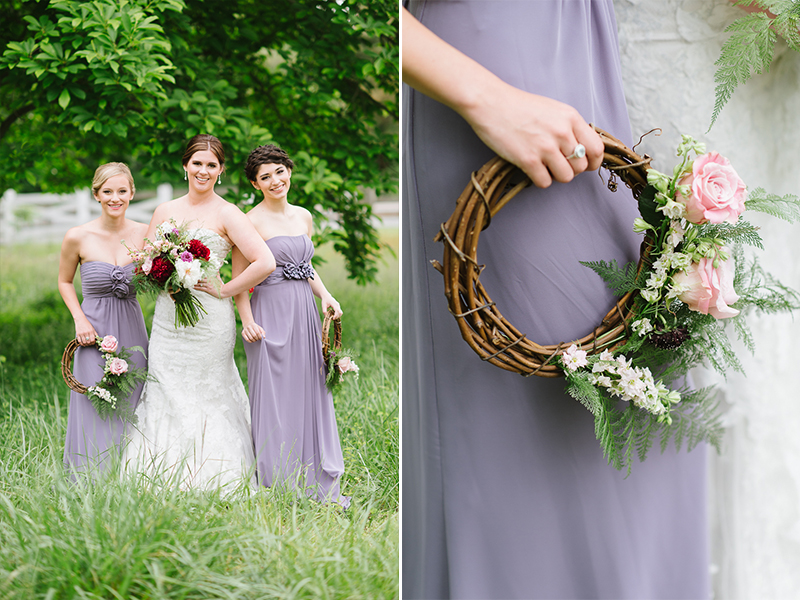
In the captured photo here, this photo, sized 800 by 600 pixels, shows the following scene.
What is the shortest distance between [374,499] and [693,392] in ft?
3.99

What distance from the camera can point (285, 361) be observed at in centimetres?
231

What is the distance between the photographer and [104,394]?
6.95ft

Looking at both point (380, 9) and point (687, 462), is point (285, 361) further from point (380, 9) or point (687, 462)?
point (380, 9)

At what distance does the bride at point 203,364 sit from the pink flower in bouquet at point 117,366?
113 millimetres

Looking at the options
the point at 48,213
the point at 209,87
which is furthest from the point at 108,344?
the point at 48,213

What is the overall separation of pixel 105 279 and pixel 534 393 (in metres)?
1.63

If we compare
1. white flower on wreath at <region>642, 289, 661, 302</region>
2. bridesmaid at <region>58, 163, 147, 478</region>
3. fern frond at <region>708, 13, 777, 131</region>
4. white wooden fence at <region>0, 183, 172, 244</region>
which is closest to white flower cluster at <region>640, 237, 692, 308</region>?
white flower on wreath at <region>642, 289, 661, 302</region>

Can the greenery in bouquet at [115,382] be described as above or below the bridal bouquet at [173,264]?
below

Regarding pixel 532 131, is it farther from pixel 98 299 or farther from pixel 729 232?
pixel 98 299

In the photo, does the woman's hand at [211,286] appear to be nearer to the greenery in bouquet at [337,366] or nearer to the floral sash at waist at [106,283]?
the floral sash at waist at [106,283]

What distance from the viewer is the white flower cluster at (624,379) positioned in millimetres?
1389

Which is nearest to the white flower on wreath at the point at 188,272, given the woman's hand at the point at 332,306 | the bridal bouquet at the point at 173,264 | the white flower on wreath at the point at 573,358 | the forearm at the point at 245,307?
the bridal bouquet at the point at 173,264

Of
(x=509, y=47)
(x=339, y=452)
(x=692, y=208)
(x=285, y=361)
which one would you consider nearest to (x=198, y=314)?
(x=285, y=361)

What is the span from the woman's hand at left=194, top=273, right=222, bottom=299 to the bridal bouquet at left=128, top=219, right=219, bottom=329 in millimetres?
60
